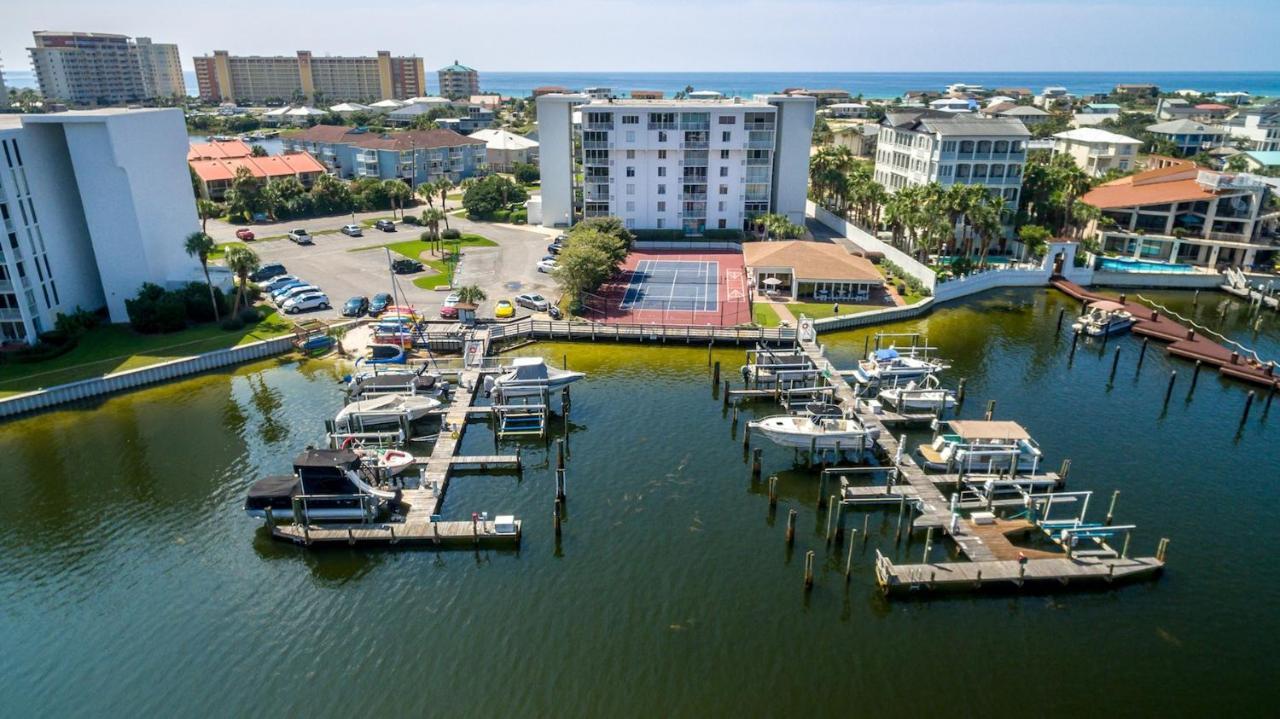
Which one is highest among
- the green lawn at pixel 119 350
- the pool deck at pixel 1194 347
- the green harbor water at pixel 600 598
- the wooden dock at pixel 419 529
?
the green lawn at pixel 119 350

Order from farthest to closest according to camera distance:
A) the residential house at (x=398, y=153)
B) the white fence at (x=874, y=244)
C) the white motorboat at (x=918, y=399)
Result: 1. the residential house at (x=398, y=153)
2. the white fence at (x=874, y=244)
3. the white motorboat at (x=918, y=399)

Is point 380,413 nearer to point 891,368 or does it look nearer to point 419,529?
point 419,529

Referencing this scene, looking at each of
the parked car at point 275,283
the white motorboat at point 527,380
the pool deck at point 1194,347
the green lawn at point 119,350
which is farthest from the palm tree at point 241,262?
the pool deck at point 1194,347

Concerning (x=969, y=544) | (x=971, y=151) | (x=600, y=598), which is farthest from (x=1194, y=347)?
(x=600, y=598)

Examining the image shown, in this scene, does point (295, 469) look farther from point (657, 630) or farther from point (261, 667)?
point (657, 630)

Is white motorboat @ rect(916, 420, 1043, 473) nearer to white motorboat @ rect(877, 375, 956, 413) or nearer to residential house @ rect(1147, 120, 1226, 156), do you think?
white motorboat @ rect(877, 375, 956, 413)

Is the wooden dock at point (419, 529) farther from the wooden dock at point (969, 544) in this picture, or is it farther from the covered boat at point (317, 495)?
the wooden dock at point (969, 544)

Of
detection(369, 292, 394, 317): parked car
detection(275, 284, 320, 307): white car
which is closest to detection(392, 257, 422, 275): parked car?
detection(275, 284, 320, 307): white car
